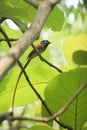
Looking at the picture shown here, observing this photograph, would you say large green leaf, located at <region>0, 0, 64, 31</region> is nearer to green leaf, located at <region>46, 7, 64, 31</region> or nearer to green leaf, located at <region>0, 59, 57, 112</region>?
green leaf, located at <region>46, 7, 64, 31</region>

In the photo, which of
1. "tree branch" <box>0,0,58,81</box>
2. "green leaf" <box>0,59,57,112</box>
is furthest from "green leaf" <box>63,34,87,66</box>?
"tree branch" <box>0,0,58,81</box>

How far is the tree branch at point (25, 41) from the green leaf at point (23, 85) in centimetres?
31

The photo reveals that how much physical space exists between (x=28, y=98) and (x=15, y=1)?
0.22 m

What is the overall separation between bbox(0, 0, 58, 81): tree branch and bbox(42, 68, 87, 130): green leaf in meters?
0.20

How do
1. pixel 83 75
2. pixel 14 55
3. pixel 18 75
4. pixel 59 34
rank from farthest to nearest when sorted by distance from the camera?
pixel 59 34 < pixel 18 75 < pixel 83 75 < pixel 14 55

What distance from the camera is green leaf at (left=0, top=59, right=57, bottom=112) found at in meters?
0.89

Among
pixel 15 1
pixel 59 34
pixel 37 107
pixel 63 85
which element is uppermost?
pixel 15 1

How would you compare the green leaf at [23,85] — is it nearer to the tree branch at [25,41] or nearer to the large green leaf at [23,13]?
the large green leaf at [23,13]

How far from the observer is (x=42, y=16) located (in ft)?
1.85

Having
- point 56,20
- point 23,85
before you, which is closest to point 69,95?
point 23,85

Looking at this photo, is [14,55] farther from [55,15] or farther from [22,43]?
[55,15]

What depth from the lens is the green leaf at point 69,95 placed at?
0.78 metres

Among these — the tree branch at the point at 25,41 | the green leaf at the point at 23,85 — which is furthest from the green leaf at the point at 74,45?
the tree branch at the point at 25,41

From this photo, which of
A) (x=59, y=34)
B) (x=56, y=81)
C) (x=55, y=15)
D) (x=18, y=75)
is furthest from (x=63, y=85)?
(x=59, y=34)
